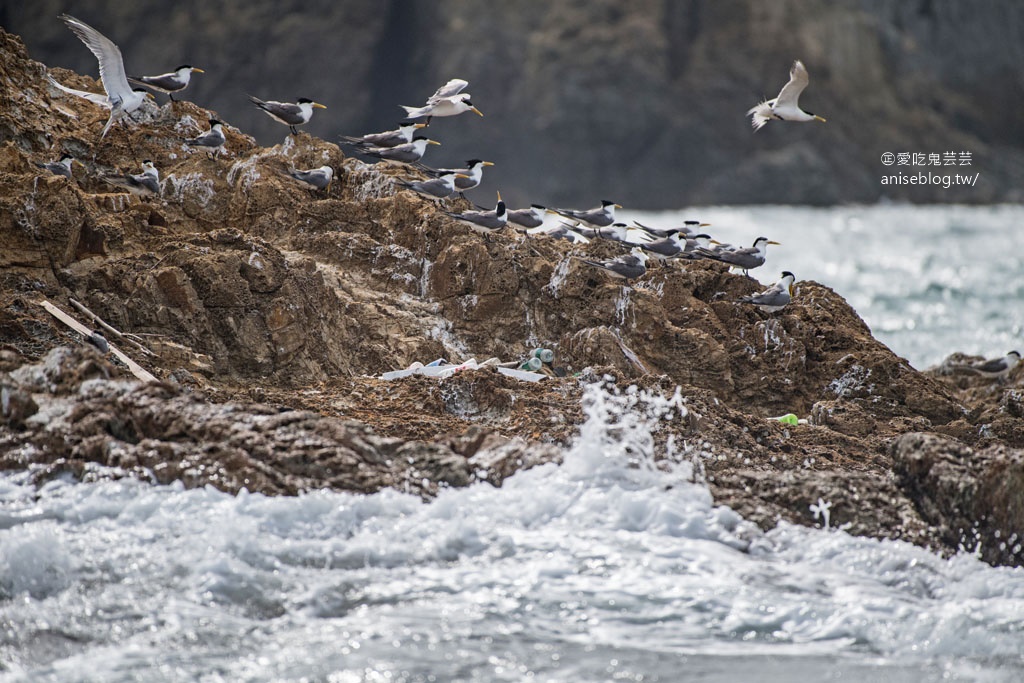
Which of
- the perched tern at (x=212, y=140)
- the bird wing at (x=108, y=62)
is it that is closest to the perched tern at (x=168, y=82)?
the bird wing at (x=108, y=62)

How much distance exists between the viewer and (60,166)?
394 inches

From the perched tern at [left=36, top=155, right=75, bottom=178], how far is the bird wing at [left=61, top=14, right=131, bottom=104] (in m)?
0.96

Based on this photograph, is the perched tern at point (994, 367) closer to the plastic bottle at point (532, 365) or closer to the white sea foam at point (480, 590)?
the plastic bottle at point (532, 365)

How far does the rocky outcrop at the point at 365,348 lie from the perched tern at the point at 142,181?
0.28 metres

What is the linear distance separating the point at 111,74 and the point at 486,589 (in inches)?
284

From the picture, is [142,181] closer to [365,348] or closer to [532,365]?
[365,348]

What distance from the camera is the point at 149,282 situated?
27.9 feet

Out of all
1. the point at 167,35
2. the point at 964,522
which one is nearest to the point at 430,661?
the point at 964,522

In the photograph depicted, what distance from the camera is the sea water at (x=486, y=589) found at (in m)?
4.98

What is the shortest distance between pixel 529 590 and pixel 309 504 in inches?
50.1

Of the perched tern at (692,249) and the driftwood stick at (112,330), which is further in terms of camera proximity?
the perched tern at (692,249)

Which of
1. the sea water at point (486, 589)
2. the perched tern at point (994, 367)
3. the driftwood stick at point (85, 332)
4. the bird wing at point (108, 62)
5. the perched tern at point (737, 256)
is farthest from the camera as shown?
the perched tern at point (994, 367)

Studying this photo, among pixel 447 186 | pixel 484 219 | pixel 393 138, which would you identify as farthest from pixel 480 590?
pixel 393 138

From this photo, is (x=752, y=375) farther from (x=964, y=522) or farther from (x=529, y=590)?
(x=529, y=590)
